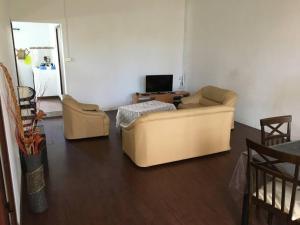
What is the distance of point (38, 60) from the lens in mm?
8688

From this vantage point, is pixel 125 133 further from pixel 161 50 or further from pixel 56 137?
pixel 161 50

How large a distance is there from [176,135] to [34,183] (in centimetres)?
198

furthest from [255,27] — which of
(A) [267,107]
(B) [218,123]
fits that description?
(B) [218,123]

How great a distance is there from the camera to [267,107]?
5.14 meters

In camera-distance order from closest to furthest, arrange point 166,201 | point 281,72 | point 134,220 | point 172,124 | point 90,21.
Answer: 1. point 134,220
2. point 166,201
3. point 172,124
4. point 281,72
5. point 90,21

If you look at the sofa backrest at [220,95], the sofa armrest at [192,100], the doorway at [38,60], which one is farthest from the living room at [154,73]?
the doorway at [38,60]

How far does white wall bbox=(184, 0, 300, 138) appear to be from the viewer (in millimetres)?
4594

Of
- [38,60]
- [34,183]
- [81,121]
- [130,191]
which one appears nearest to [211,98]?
[81,121]

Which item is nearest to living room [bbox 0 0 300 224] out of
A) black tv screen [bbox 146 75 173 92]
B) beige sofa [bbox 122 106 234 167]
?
beige sofa [bbox 122 106 234 167]

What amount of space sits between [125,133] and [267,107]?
3.14 meters

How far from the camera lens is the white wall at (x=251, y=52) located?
459 cm

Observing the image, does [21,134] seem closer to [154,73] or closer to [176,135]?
[176,135]

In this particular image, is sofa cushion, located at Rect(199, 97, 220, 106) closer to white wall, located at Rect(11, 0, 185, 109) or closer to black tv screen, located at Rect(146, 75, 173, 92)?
black tv screen, located at Rect(146, 75, 173, 92)

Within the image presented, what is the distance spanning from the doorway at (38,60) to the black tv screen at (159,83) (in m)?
2.92
